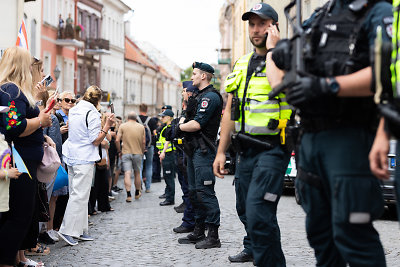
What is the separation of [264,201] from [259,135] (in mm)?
609

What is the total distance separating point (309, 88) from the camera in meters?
3.48

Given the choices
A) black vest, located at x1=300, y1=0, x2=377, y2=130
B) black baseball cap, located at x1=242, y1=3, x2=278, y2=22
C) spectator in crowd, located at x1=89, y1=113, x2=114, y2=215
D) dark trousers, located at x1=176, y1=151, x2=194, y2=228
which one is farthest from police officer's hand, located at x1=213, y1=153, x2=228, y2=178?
spectator in crowd, located at x1=89, y1=113, x2=114, y2=215

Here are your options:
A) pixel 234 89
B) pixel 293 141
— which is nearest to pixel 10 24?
pixel 234 89

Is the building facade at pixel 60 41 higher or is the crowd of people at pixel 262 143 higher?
the building facade at pixel 60 41

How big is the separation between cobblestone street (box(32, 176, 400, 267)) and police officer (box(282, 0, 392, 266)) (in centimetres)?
333

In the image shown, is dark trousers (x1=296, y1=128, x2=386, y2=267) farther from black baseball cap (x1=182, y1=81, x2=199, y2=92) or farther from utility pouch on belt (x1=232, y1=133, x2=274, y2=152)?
black baseball cap (x1=182, y1=81, x2=199, y2=92)

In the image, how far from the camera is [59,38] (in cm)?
4084

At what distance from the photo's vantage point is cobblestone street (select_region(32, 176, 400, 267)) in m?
7.20

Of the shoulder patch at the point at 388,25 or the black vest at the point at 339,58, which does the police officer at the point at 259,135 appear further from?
the shoulder patch at the point at 388,25

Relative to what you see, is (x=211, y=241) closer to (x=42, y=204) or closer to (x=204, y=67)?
(x=42, y=204)

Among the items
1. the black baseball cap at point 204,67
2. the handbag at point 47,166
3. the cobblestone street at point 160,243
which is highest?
the black baseball cap at point 204,67

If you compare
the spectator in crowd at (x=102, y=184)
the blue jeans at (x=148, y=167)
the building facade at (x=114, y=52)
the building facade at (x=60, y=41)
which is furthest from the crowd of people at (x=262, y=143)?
the building facade at (x=114, y=52)

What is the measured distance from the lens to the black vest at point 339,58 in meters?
3.54

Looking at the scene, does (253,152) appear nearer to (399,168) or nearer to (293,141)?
(293,141)
